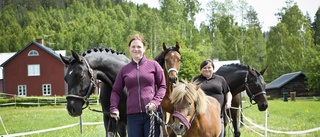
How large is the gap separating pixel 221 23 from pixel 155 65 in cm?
6122

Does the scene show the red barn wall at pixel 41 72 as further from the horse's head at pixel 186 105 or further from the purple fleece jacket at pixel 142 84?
the purple fleece jacket at pixel 142 84

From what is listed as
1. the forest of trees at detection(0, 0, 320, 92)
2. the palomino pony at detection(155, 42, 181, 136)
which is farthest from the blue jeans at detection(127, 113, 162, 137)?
the forest of trees at detection(0, 0, 320, 92)

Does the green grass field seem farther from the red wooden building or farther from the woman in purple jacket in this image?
the red wooden building

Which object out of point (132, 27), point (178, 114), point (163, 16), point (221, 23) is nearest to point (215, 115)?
point (178, 114)

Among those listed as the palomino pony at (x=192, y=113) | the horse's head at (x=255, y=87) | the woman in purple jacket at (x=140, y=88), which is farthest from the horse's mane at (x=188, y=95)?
the horse's head at (x=255, y=87)

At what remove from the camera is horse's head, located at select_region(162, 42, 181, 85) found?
6.75 metres

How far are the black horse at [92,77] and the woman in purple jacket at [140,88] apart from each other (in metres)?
1.00

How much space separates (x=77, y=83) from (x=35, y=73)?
44974 mm

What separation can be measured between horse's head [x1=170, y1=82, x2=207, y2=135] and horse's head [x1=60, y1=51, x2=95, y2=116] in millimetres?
1173

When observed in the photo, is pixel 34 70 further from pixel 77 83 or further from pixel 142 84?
pixel 142 84

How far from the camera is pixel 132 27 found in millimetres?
72500

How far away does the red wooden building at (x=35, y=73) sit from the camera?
159 ft

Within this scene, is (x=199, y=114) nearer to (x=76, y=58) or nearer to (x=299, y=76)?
(x=76, y=58)

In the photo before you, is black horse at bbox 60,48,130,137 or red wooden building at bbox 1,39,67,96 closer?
black horse at bbox 60,48,130,137
